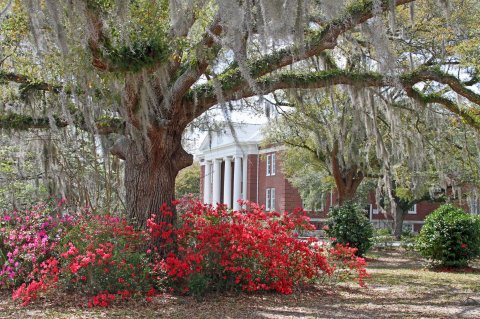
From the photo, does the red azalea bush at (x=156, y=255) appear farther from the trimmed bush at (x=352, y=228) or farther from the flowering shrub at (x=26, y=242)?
the trimmed bush at (x=352, y=228)

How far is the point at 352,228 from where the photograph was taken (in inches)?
575

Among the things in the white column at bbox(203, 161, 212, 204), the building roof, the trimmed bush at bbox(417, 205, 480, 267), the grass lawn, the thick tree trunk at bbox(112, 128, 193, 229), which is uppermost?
the building roof

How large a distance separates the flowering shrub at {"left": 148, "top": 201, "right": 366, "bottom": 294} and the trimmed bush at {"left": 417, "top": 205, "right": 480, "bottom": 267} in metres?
4.63

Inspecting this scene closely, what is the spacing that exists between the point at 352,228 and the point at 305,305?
26.1ft

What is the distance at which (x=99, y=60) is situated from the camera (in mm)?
6383

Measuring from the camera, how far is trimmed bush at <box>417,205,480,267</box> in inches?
471

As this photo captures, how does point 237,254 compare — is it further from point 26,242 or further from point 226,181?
point 226,181

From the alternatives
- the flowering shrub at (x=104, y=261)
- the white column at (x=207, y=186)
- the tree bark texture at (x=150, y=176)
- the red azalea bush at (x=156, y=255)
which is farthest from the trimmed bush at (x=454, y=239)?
the white column at (x=207, y=186)

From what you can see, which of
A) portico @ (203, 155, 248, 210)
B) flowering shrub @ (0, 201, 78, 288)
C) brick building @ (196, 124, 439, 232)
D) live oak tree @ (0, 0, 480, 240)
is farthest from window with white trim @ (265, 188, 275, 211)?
flowering shrub @ (0, 201, 78, 288)

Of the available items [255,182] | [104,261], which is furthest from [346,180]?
[255,182]

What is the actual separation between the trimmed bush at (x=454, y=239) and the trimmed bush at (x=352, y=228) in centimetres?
250

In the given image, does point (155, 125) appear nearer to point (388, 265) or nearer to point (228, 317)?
point (228, 317)

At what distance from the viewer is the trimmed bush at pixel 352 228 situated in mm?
14570

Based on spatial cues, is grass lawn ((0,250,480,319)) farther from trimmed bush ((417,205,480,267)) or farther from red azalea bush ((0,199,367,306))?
trimmed bush ((417,205,480,267))
